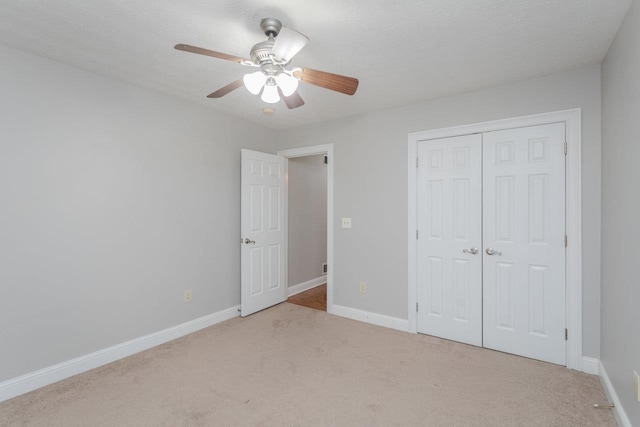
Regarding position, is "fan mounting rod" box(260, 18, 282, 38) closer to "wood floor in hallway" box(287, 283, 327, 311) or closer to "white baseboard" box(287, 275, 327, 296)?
"wood floor in hallway" box(287, 283, 327, 311)

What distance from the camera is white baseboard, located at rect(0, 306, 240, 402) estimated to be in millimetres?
2182

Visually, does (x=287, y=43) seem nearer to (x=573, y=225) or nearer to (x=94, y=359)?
(x=573, y=225)

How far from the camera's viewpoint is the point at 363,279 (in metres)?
3.63

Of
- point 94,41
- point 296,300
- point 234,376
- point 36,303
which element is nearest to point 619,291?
point 234,376

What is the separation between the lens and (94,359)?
8.42ft

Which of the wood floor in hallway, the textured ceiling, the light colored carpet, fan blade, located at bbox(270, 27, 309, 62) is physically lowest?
the light colored carpet

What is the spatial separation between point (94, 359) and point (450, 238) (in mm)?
3321

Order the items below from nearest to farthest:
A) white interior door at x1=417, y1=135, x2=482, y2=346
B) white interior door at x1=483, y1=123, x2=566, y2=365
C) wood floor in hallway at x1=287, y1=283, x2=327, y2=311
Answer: white interior door at x1=483, y1=123, x2=566, y2=365, white interior door at x1=417, y1=135, x2=482, y2=346, wood floor in hallway at x1=287, y1=283, x2=327, y2=311

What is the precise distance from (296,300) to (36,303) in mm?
2824

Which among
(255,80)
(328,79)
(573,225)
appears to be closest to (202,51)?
(255,80)

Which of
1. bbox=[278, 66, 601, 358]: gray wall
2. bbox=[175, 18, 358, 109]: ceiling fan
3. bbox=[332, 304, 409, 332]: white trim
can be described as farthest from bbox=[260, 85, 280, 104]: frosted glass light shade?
bbox=[332, 304, 409, 332]: white trim

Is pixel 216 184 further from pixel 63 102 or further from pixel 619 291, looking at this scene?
pixel 619 291

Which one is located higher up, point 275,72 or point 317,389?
point 275,72

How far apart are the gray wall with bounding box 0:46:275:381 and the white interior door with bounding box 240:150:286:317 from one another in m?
0.25
